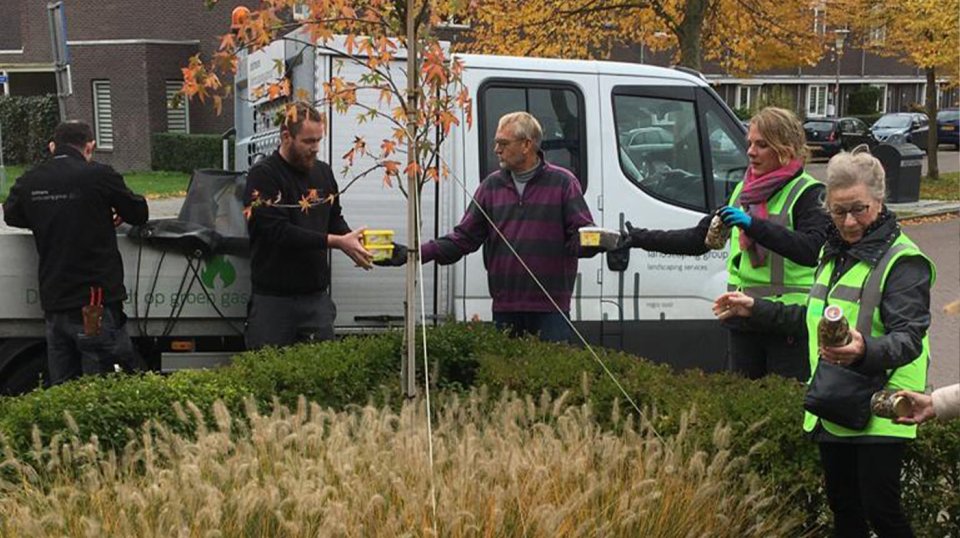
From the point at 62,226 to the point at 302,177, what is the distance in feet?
4.47

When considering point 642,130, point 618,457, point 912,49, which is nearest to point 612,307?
point 642,130

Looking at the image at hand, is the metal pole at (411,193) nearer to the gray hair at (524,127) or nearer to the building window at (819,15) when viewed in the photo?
the gray hair at (524,127)

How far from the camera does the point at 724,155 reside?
738 centimetres

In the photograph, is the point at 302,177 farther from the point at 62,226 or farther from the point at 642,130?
the point at 642,130

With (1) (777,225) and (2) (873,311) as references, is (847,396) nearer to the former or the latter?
(2) (873,311)

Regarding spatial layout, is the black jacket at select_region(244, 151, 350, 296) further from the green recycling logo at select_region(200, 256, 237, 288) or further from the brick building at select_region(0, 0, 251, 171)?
the brick building at select_region(0, 0, 251, 171)

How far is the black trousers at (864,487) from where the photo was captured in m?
3.90

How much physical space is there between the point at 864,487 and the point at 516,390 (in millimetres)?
1712

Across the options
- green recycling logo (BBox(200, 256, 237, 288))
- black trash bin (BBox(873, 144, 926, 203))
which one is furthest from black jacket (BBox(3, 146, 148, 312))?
black trash bin (BBox(873, 144, 926, 203))

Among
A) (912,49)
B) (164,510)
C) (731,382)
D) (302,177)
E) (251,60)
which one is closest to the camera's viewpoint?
(164,510)

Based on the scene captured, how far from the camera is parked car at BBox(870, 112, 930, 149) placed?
42812mm

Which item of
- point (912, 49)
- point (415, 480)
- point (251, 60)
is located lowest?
point (415, 480)

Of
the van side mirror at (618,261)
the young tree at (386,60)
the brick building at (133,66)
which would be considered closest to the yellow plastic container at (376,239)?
the young tree at (386,60)

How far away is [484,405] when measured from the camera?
5004 mm
